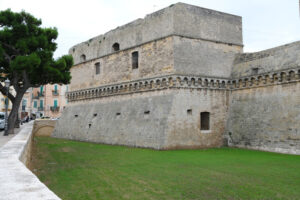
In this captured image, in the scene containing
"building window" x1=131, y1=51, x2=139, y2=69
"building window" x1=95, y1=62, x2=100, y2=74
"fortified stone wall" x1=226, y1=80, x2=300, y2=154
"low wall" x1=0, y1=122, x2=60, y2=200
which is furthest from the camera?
"building window" x1=95, y1=62, x2=100, y2=74

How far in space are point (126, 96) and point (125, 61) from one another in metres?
2.50

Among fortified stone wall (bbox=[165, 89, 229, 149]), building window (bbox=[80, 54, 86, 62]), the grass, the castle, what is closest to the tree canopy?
the castle

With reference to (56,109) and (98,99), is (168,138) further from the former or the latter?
(56,109)

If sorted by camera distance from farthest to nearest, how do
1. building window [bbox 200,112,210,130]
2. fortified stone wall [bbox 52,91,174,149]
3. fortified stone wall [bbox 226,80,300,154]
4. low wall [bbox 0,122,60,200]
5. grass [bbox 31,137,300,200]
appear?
building window [bbox 200,112,210,130], fortified stone wall [bbox 52,91,174,149], fortified stone wall [bbox 226,80,300,154], grass [bbox 31,137,300,200], low wall [bbox 0,122,60,200]

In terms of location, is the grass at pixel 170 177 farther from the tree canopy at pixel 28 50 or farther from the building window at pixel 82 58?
the building window at pixel 82 58

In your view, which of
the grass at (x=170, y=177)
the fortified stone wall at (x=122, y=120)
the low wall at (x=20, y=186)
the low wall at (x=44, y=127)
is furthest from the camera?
the low wall at (x=44, y=127)

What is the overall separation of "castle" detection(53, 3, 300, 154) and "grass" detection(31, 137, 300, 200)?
12.4ft

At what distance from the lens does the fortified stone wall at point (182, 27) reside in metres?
18.6

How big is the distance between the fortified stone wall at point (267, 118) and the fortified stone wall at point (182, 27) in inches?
159

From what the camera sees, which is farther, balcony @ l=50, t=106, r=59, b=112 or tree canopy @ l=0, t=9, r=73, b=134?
balcony @ l=50, t=106, r=59, b=112

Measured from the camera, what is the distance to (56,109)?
5150 centimetres

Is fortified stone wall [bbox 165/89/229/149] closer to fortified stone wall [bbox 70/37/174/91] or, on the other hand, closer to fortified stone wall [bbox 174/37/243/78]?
fortified stone wall [bbox 174/37/243/78]

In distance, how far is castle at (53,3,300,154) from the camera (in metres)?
17.0

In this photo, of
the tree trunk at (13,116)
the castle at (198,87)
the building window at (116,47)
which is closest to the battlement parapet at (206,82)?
the castle at (198,87)
